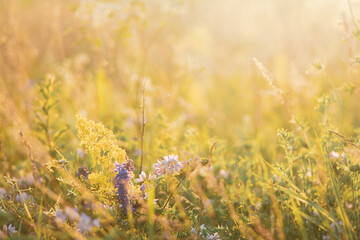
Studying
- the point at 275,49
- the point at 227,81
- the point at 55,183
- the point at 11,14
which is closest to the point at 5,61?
the point at 11,14

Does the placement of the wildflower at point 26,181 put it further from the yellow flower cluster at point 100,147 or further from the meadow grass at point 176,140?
the yellow flower cluster at point 100,147

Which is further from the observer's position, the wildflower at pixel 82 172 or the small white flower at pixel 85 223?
the wildflower at pixel 82 172

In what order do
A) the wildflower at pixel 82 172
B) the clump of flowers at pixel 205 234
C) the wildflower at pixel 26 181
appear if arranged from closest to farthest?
1. the clump of flowers at pixel 205 234
2. the wildflower at pixel 82 172
3. the wildflower at pixel 26 181

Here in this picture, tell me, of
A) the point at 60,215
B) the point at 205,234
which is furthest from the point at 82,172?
the point at 205,234

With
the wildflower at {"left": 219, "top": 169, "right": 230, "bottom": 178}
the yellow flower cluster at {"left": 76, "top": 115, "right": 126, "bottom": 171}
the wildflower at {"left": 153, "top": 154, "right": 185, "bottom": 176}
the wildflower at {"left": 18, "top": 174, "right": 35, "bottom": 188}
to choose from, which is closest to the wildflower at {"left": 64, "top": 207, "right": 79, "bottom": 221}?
the yellow flower cluster at {"left": 76, "top": 115, "right": 126, "bottom": 171}

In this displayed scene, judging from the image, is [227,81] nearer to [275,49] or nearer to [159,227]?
[275,49]

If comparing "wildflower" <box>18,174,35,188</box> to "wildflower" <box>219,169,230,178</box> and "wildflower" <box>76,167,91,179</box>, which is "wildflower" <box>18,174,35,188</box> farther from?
"wildflower" <box>219,169,230,178</box>

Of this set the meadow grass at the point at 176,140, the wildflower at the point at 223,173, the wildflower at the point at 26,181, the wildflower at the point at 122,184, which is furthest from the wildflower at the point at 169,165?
the wildflower at the point at 26,181

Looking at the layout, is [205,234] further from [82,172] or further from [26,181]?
[26,181]

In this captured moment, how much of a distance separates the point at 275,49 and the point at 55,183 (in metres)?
5.20

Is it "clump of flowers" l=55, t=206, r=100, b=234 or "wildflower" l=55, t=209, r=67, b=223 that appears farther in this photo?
"wildflower" l=55, t=209, r=67, b=223

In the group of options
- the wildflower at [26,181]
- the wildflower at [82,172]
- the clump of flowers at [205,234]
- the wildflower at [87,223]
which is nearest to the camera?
the wildflower at [87,223]

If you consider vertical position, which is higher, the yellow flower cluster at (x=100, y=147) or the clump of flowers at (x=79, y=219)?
the yellow flower cluster at (x=100, y=147)

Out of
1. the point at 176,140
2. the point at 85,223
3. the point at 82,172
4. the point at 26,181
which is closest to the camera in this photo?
the point at 85,223
